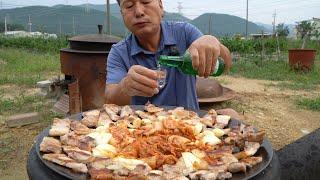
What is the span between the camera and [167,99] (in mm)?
3086

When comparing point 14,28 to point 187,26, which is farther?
point 14,28

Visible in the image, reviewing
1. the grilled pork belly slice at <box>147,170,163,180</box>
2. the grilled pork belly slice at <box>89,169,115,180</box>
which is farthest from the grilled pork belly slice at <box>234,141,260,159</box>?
the grilled pork belly slice at <box>89,169,115,180</box>

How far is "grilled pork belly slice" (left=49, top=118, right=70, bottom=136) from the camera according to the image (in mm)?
1935

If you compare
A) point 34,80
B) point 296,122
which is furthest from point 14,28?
point 296,122

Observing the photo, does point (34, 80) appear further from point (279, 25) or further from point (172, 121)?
point (279, 25)

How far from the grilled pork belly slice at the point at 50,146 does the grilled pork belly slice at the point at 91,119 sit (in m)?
0.34

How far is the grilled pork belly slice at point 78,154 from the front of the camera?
163 cm

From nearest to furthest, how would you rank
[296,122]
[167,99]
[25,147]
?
[167,99]
[25,147]
[296,122]

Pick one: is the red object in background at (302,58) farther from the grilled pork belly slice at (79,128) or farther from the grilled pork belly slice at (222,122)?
the grilled pork belly slice at (79,128)

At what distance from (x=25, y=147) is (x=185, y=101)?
2834 mm

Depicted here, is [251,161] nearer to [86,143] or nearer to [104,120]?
[86,143]

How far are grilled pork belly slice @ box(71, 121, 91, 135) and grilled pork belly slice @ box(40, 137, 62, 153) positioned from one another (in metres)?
0.18

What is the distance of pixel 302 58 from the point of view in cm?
1128

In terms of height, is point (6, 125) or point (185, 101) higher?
point (185, 101)
